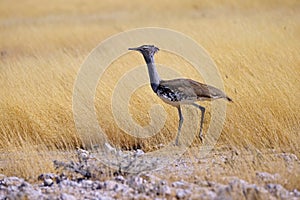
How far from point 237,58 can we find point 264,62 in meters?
0.47

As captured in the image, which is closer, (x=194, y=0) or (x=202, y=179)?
(x=202, y=179)

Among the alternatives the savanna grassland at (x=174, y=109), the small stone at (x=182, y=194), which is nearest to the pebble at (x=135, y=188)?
the small stone at (x=182, y=194)

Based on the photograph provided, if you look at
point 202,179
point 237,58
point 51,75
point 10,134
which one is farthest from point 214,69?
point 202,179

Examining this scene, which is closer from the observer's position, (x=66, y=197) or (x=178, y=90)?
(x=66, y=197)

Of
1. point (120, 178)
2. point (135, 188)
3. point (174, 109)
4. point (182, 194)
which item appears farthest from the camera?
Answer: point (174, 109)

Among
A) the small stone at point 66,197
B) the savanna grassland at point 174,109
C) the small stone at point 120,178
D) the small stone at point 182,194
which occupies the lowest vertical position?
the small stone at point 66,197

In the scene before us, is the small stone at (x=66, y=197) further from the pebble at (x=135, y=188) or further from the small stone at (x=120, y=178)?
the small stone at (x=120, y=178)

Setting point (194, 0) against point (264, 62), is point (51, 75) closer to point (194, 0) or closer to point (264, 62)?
point (264, 62)

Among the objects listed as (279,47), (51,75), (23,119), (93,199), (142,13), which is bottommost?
(93,199)

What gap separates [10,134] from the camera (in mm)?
6629

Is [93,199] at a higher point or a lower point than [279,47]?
lower

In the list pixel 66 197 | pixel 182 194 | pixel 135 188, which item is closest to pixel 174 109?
pixel 135 188

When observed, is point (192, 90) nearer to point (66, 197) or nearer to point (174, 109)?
point (174, 109)

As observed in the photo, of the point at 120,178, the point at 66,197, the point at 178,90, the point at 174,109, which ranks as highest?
the point at 178,90
